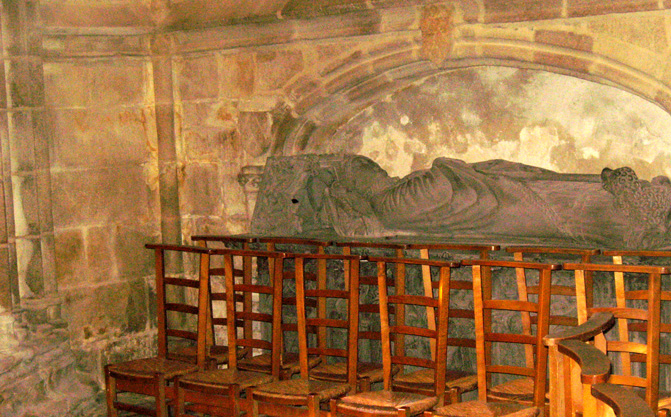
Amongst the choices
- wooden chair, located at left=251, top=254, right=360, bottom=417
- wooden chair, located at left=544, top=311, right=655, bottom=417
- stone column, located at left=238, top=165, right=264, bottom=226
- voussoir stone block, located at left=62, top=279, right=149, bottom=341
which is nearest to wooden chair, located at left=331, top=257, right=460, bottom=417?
wooden chair, located at left=251, top=254, right=360, bottom=417

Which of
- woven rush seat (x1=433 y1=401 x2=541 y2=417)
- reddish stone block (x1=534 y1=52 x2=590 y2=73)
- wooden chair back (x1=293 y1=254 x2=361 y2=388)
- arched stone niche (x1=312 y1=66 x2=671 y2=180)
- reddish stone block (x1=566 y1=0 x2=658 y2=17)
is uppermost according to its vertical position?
reddish stone block (x1=566 y1=0 x2=658 y2=17)

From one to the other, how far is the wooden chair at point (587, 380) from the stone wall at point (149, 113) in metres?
2.23

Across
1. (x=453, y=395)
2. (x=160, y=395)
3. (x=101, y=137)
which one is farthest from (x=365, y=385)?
(x=101, y=137)

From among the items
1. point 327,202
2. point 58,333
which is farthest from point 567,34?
point 58,333

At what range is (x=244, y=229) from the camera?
576cm

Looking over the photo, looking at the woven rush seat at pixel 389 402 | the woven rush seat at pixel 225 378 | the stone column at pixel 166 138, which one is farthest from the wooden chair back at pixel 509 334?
the stone column at pixel 166 138

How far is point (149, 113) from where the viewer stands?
19.5 feet

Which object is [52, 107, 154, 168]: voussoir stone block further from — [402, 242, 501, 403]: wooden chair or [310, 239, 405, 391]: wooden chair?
[402, 242, 501, 403]: wooden chair

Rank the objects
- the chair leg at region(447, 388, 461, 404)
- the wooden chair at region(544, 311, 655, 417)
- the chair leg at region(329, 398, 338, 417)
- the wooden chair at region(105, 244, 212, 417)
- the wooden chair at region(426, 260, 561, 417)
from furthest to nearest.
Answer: the wooden chair at region(105, 244, 212, 417) < the chair leg at region(447, 388, 461, 404) < the chair leg at region(329, 398, 338, 417) < the wooden chair at region(426, 260, 561, 417) < the wooden chair at region(544, 311, 655, 417)

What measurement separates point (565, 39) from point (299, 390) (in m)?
2.24

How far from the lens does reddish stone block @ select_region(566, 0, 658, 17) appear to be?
4.30m

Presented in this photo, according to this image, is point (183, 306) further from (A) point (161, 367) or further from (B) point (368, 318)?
(B) point (368, 318)

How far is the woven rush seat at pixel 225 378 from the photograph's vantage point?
4.03 meters

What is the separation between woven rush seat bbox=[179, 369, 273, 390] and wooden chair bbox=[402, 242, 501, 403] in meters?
0.64
